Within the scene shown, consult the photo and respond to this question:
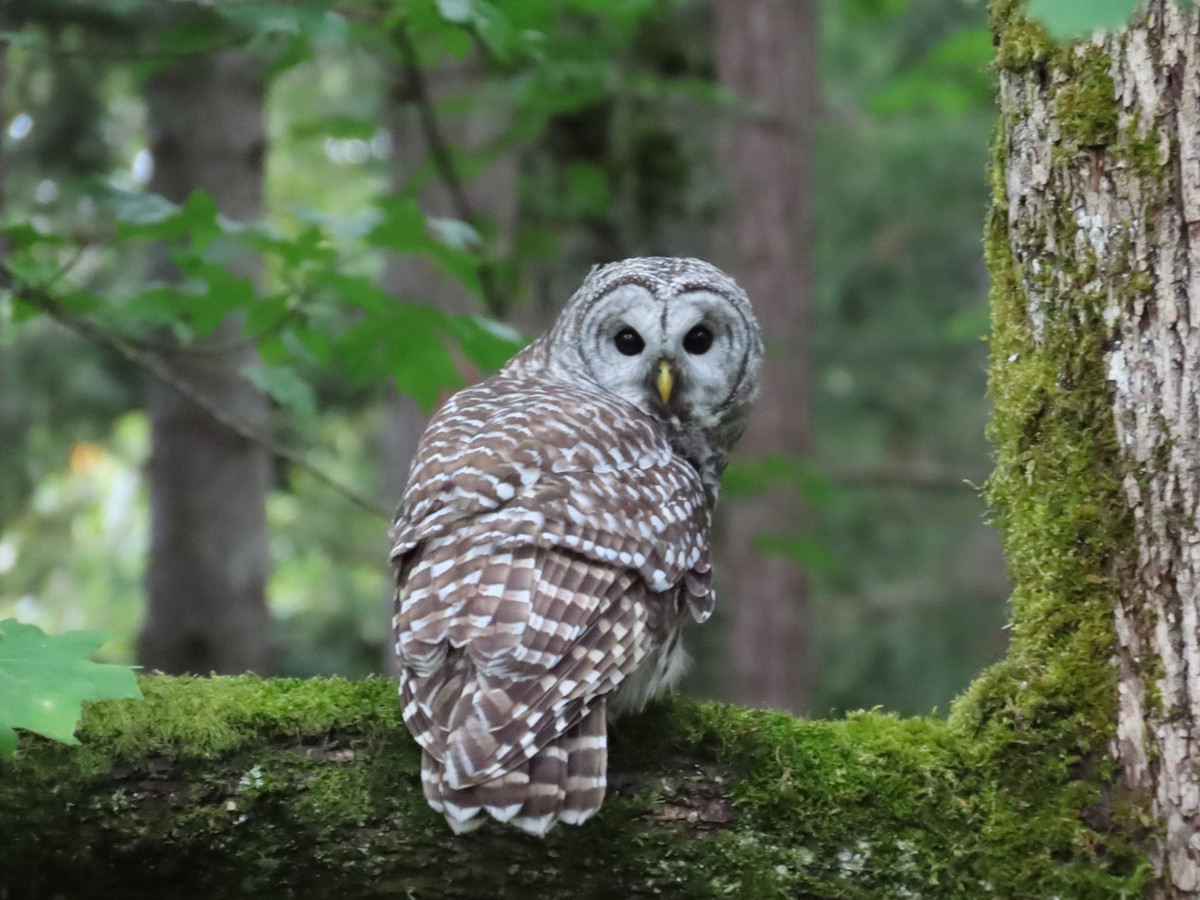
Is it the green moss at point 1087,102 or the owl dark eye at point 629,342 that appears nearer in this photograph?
the green moss at point 1087,102

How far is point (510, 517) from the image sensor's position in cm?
285

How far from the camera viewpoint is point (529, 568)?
274cm

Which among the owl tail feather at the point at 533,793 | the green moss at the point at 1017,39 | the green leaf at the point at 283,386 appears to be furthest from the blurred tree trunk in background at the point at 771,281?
the owl tail feather at the point at 533,793

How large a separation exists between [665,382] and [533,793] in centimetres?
165

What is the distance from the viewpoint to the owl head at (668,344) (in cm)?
389

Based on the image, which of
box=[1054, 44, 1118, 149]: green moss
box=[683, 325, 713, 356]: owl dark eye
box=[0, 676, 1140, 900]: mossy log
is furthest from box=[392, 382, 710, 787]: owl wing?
box=[1054, 44, 1118, 149]: green moss

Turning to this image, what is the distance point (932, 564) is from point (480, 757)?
11.5 meters

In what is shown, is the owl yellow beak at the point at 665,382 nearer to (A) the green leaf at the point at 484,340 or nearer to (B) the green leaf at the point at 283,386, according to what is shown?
(A) the green leaf at the point at 484,340

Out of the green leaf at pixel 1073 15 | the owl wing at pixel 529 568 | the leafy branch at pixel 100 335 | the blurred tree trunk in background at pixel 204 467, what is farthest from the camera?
the blurred tree trunk in background at pixel 204 467

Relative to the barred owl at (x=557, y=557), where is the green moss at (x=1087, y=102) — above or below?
above

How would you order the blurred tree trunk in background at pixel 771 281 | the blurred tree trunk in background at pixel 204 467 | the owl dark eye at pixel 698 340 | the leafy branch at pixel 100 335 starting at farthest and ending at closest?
the blurred tree trunk in background at pixel 771 281 < the blurred tree trunk in background at pixel 204 467 < the owl dark eye at pixel 698 340 < the leafy branch at pixel 100 335

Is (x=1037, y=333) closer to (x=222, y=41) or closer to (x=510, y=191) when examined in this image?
(x=222, y=41)

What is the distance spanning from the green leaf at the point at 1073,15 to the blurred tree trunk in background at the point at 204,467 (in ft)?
19.7

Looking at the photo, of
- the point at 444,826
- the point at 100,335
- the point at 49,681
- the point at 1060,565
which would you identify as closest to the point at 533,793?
the point at 444,826
